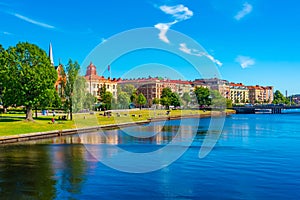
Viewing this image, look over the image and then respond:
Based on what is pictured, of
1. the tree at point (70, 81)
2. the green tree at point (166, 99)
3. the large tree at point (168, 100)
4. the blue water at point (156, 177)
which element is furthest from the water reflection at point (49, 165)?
the large tree at point (168, 100)

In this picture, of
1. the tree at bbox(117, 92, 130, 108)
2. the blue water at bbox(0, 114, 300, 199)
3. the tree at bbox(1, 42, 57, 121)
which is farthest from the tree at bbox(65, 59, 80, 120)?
the tree at bbox(117, 92, 130, 108)

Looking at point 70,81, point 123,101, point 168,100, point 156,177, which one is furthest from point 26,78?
point 168,100

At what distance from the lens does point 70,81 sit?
81.6 metres

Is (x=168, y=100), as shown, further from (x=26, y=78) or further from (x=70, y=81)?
(x=26, y=78)

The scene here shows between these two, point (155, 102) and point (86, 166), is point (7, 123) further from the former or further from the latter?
point (155, 102)

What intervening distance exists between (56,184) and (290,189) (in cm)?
1728

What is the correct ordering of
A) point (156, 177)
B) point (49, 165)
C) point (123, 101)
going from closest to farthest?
point (156, 177) → point (49, 165) → point (123, 101)

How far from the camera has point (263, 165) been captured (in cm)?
3316

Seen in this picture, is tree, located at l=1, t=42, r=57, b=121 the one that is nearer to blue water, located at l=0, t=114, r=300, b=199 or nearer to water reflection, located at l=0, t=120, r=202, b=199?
water reflection, located at l=0, t=120, r=202, b=199

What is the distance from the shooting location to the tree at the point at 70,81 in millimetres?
80812

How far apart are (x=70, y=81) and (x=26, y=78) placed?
585 inches

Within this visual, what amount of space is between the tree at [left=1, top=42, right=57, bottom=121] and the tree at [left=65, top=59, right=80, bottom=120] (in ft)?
30.0

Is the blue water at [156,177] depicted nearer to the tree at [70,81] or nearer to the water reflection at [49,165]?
the water reflection at [49,165]

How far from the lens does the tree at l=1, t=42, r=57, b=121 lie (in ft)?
221
